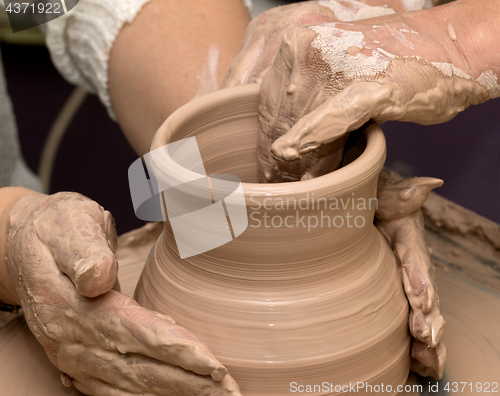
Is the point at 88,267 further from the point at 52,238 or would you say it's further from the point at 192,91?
the point at 192,91

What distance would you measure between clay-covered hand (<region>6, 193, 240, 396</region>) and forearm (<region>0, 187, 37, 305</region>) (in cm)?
5

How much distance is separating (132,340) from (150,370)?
Result: 5 cm

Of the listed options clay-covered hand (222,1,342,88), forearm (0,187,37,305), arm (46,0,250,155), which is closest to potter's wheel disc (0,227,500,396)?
forearm (0,187,37,305)

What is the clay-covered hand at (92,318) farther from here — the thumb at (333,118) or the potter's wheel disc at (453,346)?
the thumb at (333,118)

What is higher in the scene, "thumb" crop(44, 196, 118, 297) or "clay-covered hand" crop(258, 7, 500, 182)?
"clay-covered hand" crop(258, 7, 500, 182)

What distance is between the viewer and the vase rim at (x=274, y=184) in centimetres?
74

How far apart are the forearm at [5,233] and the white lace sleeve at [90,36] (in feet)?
2.39

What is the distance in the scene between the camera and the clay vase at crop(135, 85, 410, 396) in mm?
766

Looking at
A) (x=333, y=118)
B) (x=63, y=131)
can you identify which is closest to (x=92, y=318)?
(x=333, y=118)

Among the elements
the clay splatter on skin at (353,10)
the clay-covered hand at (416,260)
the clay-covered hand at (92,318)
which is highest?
the clay splatter on skin at (353,10)

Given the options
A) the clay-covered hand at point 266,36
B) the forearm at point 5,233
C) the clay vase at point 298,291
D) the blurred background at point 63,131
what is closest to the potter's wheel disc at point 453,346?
the forearm at point 5,233

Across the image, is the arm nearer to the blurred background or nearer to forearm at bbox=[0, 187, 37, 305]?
forearm at bbox=[0, 187, 37, 305]

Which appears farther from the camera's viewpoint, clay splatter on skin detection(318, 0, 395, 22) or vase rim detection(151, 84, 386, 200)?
clay splatter on skin detection(318, 0, 395, 22)

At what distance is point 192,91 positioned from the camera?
1595 millimetres
